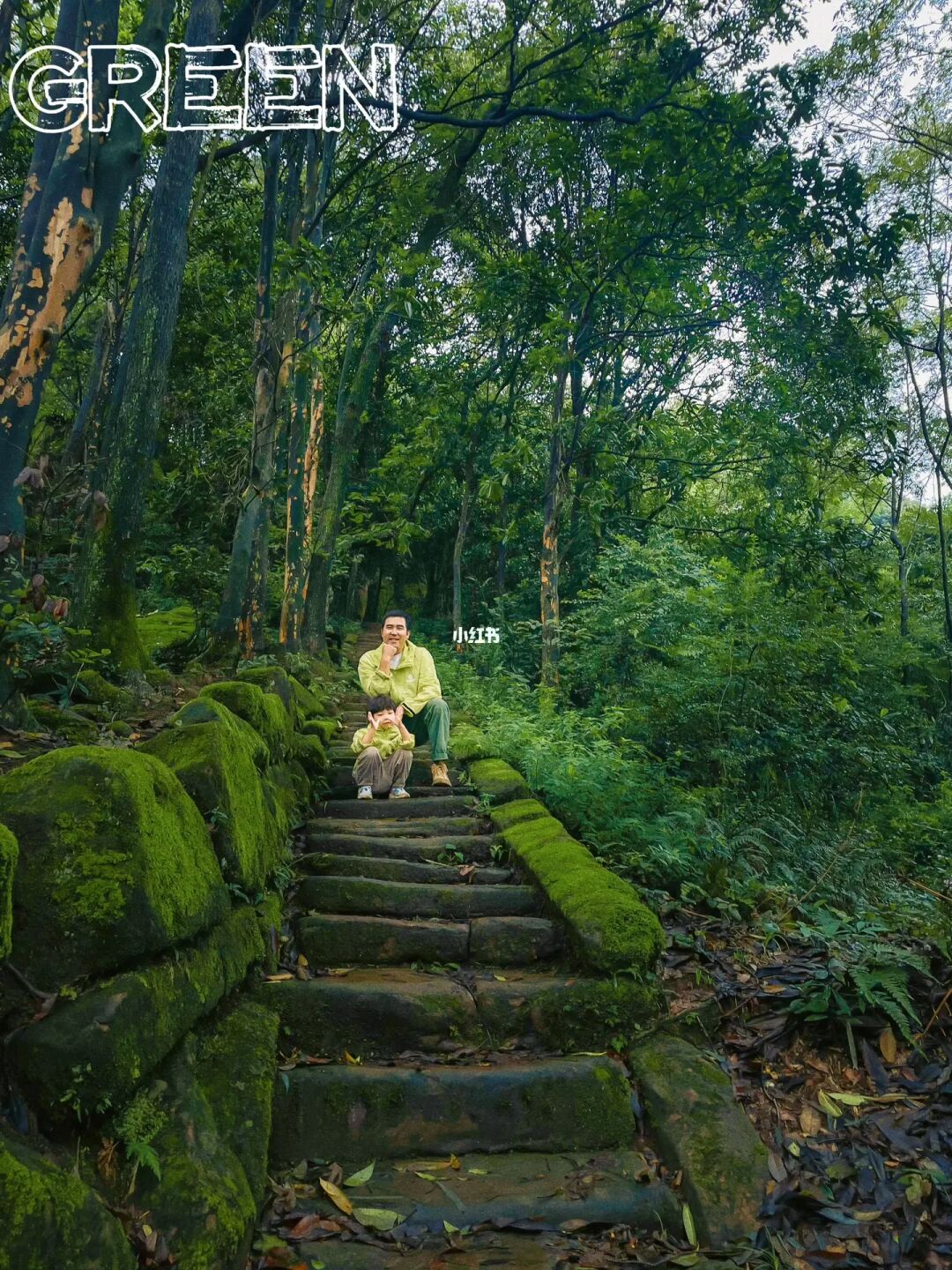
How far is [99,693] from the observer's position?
559 centimetres

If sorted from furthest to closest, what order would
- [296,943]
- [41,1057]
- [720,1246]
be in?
[296,943] → [720,1246] → [41,1057]

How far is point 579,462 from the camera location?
61.0 ft

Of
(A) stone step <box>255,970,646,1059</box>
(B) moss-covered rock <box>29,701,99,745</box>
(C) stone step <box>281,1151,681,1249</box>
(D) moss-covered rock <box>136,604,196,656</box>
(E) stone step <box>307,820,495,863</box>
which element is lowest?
(C) stone step <box>281,1151,681,1249</box>

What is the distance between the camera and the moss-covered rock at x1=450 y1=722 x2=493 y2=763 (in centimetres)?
805

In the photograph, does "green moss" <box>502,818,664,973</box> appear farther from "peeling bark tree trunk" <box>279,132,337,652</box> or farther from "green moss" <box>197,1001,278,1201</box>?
"peeling bark tree trunk" <box>279,132,337,652</box>

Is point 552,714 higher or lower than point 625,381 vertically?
lower

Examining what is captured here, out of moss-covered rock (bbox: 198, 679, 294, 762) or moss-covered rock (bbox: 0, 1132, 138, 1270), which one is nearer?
moss-covered rock (bbox: 0, 1132, 138, 1270)

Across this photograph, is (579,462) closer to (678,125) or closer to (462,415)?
(462,415)

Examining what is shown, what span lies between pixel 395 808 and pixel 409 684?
128 centimetres

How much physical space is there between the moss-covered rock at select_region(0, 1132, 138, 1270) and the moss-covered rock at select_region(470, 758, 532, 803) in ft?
15.3

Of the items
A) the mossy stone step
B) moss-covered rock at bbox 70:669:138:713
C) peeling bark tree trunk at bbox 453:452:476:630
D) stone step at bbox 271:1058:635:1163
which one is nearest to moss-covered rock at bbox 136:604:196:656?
moss-covered rock at bbox 70:669:138:713

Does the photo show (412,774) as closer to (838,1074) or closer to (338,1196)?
(838,1074)

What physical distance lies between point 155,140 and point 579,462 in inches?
422

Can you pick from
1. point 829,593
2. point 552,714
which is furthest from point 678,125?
point 552,714
